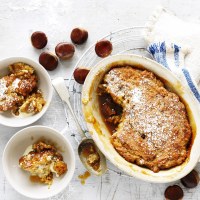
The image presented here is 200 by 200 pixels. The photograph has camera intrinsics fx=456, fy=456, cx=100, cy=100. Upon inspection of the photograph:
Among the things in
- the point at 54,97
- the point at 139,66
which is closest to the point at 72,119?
the point at 54,97

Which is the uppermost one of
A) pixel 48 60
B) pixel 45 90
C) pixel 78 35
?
pixel 78 35

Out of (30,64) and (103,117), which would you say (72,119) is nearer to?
(103,117)

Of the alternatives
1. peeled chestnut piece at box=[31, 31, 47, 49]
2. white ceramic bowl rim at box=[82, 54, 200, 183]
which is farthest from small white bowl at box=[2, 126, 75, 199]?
peeled chestnut piece at box=[31, 31, 47, 49]

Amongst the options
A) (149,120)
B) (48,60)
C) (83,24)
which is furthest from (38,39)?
(149,120)

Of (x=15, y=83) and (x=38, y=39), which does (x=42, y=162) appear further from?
(x=38, y=39)

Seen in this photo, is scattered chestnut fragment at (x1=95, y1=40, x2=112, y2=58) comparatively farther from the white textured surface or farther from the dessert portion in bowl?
the dessert portion in bowl
